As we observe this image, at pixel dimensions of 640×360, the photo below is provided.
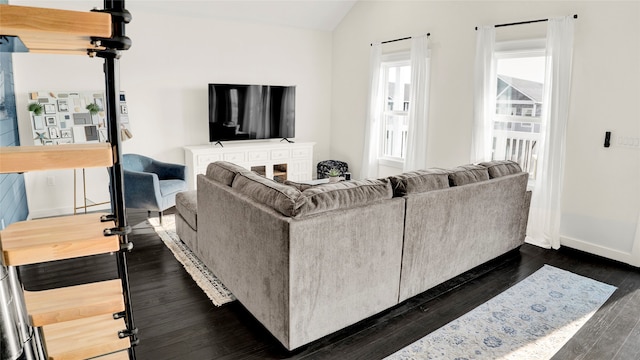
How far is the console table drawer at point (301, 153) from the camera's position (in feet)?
21.3

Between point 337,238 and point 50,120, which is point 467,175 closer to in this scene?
point 337,238

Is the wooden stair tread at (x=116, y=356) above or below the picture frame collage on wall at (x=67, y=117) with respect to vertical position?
Answer: below

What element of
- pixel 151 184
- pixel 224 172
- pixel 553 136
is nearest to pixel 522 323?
pixel 553 136

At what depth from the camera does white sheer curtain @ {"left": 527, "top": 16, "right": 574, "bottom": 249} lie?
397 centimetres

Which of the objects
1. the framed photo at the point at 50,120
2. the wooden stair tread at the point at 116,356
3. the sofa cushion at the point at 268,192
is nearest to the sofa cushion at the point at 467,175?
the sofa cushion at the point at 268,192

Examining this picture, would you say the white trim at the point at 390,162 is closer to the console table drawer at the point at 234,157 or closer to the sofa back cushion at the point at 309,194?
the console table drawer at the point at 234,157

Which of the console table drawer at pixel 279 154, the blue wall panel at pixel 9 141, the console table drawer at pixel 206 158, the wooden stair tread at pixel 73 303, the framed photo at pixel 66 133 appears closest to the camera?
the wooden stair tread at pixel 73 303

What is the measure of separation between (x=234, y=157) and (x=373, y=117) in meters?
2.19

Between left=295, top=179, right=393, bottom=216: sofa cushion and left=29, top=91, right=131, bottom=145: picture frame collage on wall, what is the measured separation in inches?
125

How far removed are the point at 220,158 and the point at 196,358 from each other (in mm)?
3778

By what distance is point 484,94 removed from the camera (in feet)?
15.3

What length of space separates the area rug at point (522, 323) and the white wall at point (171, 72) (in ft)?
14.6

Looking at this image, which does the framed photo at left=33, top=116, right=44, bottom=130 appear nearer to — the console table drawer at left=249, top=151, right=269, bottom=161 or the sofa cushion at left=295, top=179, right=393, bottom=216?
the console table drawer at left=249, top=151, right=269, bottom=161

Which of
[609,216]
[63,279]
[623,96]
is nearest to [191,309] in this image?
[63,279]
